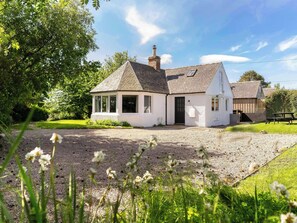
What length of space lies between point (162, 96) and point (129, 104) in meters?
Result: 3.72

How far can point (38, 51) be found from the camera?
36.3ft

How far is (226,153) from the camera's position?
9305 millimetres

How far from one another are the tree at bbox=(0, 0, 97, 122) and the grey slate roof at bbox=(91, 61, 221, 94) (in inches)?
383

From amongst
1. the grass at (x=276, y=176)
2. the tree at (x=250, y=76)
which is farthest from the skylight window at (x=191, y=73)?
the tree at (x=250, y=76)

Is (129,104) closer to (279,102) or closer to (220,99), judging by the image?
(220,99)

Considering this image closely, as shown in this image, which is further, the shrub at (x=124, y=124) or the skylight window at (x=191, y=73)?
the skylight window at (x=191, y=73)

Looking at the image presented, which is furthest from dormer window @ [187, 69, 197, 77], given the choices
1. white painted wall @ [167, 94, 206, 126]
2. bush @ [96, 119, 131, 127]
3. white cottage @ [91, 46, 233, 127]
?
bush @ [96, 119, 131, 127]

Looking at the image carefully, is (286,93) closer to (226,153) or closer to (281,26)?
(281,26)

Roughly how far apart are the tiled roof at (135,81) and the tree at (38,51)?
948 cm

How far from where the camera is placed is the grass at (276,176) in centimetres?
455

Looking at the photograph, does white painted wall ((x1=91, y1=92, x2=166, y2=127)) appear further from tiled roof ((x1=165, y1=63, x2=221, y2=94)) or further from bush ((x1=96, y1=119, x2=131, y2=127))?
tiled roof ((x1=165, y1=63, x2=221, y2=94))

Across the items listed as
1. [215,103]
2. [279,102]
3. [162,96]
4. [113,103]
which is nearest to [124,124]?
[113,103]

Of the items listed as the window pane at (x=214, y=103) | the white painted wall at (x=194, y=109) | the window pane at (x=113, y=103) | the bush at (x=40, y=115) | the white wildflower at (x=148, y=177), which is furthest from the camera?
the bush at (x=40, y=115)

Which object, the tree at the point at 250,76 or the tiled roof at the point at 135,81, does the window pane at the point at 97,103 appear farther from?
the tree at the point at 250,76
